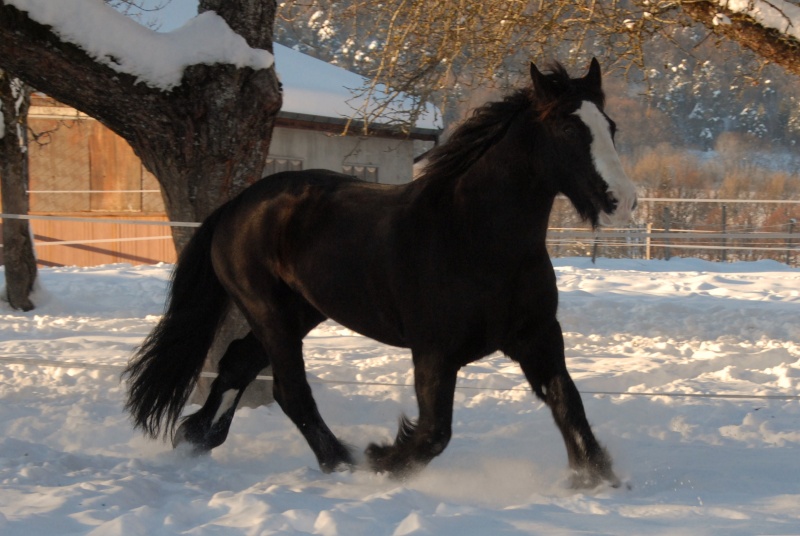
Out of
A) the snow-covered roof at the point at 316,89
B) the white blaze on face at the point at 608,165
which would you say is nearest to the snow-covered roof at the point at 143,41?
the white blaze on face at the point at 608,165

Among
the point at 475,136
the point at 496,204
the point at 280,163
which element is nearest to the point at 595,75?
the point at 475,136

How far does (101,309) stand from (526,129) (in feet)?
31.5

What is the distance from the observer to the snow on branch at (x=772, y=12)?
20.1 feet

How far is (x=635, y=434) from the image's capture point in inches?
208

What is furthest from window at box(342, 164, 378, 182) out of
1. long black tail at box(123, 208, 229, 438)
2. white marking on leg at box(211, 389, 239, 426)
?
white marking on leg at box(211, 389, 239, 426)

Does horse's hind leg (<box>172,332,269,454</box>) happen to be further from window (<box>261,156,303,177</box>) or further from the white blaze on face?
window (<box>261,156,303,177</box>)

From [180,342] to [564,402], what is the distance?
7.41ft

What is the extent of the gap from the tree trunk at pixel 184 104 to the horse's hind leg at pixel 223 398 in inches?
55.8

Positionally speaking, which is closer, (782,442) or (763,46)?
(782,442)

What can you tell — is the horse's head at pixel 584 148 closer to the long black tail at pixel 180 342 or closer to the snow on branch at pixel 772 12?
the long black tail at pixel 180 342

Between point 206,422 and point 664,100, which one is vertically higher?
point 664,100

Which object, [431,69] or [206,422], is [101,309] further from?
[206,422]

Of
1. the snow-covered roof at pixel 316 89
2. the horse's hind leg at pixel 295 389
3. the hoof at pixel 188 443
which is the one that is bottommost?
the hoof at pixel 188 443

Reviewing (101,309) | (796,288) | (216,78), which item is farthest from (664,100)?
(216,78)
